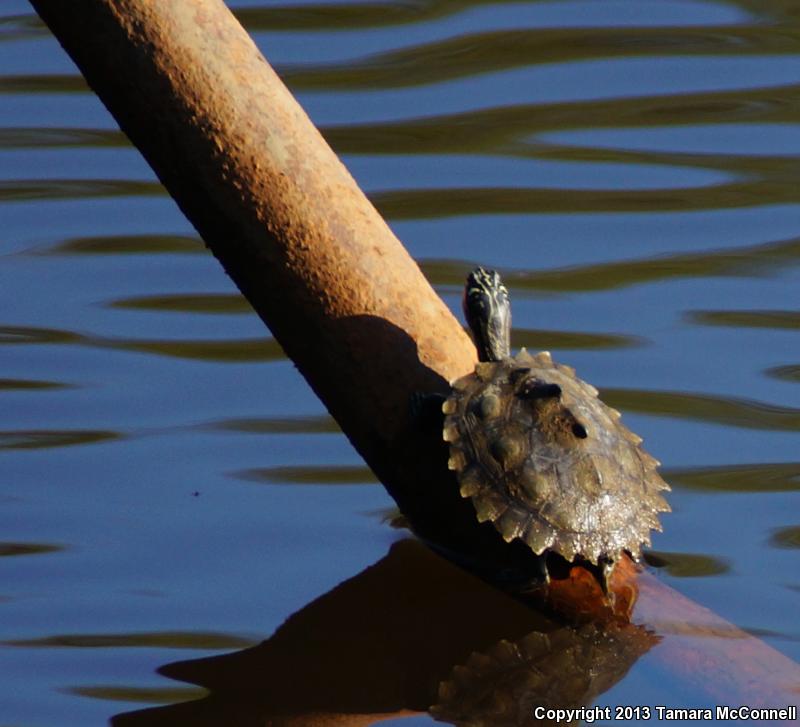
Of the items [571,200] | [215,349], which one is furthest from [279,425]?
[571,200]

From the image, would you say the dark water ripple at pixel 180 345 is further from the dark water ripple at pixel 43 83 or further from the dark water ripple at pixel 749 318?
the dark water ripple at pixel 43 83

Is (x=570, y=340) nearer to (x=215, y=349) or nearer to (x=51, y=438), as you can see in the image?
(x=215, y=349)

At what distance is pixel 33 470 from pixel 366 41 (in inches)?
124

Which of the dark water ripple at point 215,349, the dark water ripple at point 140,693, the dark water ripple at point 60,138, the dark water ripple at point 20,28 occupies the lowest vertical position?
the dark water ripple at point 140,693

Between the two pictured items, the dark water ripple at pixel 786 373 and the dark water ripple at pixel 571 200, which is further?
the dark water ripple at pixel 571 200

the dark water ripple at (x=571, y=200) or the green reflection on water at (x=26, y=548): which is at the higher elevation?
the dark water ripple at (x=571, y=200)

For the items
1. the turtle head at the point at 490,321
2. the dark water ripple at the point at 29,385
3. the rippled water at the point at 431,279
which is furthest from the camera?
the dark water ripple at the point at 29,385

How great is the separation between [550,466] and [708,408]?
1046 millimetres

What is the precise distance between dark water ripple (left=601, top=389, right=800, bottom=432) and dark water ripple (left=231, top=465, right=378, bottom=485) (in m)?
0.70

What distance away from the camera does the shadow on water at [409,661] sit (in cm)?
329

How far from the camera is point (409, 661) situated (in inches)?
138

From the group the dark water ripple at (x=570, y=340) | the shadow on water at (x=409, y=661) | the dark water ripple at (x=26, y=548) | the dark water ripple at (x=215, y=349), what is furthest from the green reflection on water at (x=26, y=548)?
the dark water ripple at (x=570, y=340)

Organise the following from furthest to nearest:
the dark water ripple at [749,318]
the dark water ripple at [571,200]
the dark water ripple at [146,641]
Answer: the dark water ripple at [571,200] → the dark water ripple at [749,318] → the dark water ripple at [146,641]

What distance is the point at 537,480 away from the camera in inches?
136
